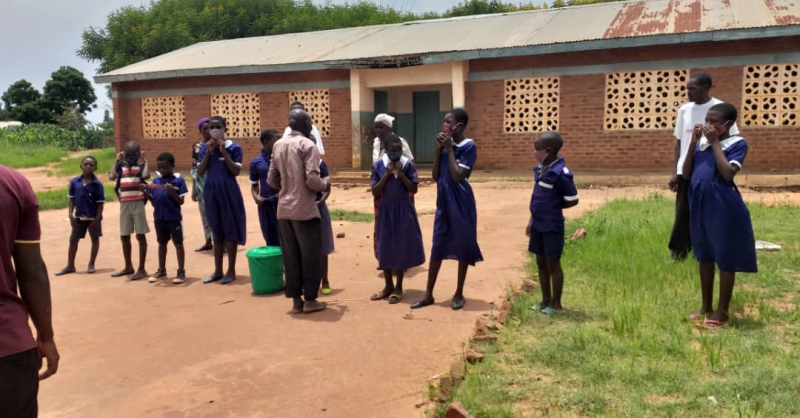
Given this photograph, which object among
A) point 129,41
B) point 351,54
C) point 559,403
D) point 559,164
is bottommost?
point 559,403

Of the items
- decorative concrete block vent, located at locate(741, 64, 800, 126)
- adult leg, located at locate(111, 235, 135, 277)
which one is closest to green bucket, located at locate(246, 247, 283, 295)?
adult leg, located at locate(111, 235, 135, 277)

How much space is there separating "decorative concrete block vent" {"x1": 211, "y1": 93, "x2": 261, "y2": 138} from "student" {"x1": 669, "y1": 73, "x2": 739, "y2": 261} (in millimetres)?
14006

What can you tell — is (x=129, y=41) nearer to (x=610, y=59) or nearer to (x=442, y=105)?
(x=442, y=105)

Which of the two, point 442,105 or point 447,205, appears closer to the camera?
point 447,205

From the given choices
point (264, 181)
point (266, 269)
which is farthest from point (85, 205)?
point (266, 269)

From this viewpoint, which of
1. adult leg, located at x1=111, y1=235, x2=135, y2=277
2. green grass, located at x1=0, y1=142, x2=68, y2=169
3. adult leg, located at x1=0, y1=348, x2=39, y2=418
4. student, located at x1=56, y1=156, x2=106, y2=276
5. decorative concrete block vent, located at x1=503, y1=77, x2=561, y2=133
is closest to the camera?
adult leg, located at x1=0, y1=348, x2=39, y2=418

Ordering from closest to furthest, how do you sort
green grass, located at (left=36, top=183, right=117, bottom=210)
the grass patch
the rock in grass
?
the rock in grass → the grass patch → green grass, located at (left=36, top=183, right=117, bottom=210)

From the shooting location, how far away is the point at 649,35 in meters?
12.9

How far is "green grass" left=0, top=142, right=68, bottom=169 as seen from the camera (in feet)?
80.5

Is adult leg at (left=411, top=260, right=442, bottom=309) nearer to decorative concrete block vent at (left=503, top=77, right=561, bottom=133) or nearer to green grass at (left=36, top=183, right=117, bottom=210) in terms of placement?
green grass at (left=36, top=183, right=117, bottom=210)

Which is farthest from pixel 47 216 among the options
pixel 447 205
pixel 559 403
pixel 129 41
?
pixel 129 41

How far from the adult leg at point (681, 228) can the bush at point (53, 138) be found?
32.5 metres

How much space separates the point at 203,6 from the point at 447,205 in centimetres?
3512

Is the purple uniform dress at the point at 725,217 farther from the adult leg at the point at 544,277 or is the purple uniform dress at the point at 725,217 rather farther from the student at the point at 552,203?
the adult leg at the point at 544,277
